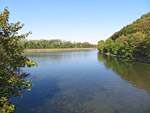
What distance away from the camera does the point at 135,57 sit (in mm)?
71375

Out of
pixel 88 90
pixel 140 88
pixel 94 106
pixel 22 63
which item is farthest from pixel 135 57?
pixel 22 63

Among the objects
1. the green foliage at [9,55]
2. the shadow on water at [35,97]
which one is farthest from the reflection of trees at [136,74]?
the green foliage at [9,55]

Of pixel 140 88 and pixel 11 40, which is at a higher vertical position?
pixel 11 40

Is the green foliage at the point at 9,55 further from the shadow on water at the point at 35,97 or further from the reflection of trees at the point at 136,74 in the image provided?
the reflection of trees at the point at 136,74

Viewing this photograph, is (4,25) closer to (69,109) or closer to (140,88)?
(69,109)

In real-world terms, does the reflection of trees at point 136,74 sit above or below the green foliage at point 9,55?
below

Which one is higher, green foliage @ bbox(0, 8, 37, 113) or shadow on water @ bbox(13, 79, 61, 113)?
green foliage @ bbox(0, 8, 37, 113)

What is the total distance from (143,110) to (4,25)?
19.6 meters

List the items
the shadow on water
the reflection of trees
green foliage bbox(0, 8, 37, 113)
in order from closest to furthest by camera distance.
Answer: green foliage bbox(0, 8, 37, 113) < the shadow on water < the reflection of trees

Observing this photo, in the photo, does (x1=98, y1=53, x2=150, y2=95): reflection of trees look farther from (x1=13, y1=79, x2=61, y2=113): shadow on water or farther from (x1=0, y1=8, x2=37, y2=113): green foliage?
(x1=0, y1=8, x2=37, y2=113): green foliage

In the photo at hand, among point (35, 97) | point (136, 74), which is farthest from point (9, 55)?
point (136, 74)

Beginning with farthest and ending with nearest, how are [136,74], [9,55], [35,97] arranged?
1. [136,74]
2. [35,97]
3. [9,55]

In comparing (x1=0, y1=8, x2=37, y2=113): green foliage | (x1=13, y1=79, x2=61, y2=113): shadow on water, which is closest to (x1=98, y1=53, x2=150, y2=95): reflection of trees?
(x1=13, y1=79, x2=61, y2=113): shadow on water

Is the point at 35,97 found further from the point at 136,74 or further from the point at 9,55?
the point at 136,74
